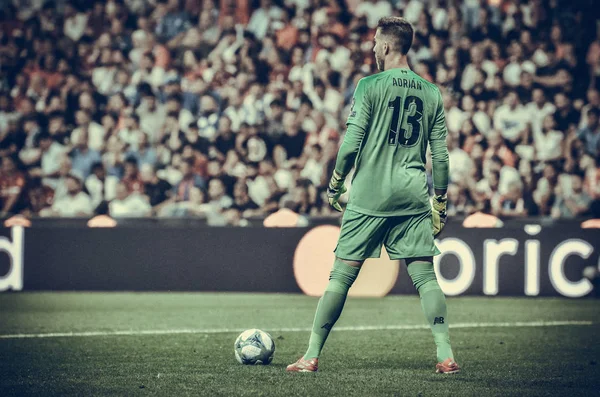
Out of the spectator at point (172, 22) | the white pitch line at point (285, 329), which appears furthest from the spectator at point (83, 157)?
the white pitch line at point (285, 329)

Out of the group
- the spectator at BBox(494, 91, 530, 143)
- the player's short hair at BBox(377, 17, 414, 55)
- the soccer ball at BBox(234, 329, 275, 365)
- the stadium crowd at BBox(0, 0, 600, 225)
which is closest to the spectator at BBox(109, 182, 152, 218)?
the stadium crowd at BBox(0, 0, 600, 225)

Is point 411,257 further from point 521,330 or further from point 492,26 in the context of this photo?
point 492,26

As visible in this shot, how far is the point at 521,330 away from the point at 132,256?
5.52 metres

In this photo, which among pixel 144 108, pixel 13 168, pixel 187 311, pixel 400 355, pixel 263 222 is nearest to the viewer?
pixel 400 355

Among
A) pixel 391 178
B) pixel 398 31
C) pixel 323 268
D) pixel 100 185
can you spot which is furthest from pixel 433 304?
pixel 100 185

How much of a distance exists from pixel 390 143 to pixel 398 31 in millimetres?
628

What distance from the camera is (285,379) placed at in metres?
5.55

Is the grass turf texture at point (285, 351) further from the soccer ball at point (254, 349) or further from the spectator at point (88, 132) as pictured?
the spectator at point (88, 132)

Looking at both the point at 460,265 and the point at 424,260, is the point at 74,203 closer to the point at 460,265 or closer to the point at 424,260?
the point at 460,265

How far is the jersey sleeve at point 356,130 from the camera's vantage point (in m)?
5.56

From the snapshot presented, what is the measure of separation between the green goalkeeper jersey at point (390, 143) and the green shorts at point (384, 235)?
0.17 feet

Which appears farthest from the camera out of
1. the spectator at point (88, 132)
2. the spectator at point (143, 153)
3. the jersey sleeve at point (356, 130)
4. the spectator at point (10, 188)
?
the spectator at point (88, 132)

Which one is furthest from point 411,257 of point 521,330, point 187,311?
point 187,311

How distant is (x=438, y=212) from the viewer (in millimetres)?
5883
